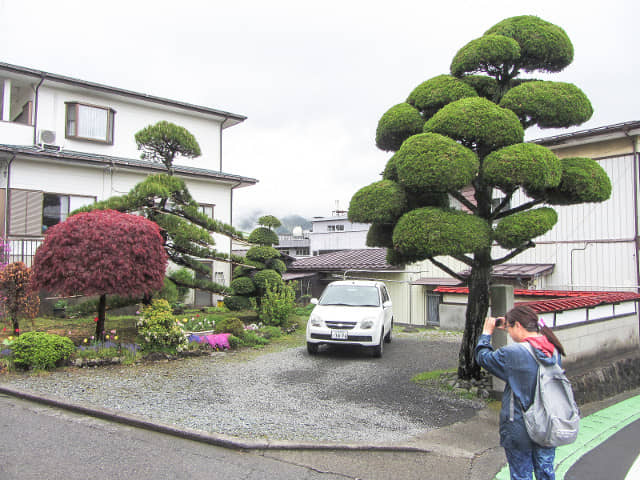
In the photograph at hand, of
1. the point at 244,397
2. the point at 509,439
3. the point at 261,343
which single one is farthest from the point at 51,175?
the point at 509,439

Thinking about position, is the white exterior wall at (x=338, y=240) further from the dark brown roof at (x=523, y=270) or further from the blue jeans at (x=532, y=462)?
the blue jeans at (x=532, y=462)

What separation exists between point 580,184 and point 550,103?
1.32m

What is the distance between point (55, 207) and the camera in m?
15.0

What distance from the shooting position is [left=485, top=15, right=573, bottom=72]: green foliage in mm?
7203

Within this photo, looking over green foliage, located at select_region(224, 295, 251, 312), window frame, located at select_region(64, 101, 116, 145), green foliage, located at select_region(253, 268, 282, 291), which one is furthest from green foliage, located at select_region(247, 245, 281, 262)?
window frame, located at select_region(64, 101, 116, 145)

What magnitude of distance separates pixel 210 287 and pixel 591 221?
1211cm

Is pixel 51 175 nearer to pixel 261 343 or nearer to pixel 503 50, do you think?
pixel 261 343

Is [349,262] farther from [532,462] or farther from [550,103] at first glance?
[532,462]

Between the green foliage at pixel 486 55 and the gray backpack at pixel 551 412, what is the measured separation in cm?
550

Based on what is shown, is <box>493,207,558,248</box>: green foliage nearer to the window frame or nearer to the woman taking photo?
the woman taking photo

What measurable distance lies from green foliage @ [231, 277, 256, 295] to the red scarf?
10.8m

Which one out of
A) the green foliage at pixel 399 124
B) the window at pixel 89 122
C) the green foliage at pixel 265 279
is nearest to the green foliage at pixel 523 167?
the green foliage at pixel 399 124

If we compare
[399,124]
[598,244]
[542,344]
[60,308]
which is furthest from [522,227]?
[60,308]

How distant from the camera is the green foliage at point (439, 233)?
645 cm
